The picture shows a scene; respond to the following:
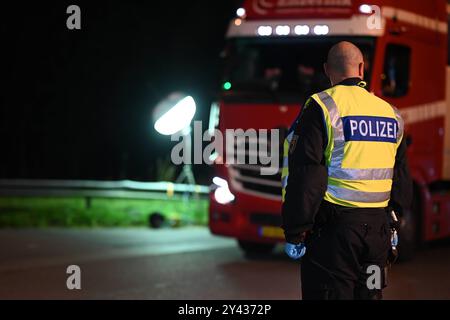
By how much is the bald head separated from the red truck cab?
5681mm

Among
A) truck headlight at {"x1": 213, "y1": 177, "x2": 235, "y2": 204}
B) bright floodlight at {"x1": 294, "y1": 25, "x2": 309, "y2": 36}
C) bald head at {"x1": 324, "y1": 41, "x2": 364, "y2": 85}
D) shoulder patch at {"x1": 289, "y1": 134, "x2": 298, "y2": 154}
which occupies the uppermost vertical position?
bright floodlight at {"x1": 294, "y1": 25, "x2": 309, "y2": 36}

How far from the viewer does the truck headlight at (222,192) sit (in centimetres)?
1145

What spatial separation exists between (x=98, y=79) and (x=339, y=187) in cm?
2616

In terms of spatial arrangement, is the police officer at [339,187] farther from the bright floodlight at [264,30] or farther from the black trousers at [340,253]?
the bright floodlight at [264,30]

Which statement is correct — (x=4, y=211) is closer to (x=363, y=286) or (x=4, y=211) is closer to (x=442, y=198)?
(x=442, y=198)

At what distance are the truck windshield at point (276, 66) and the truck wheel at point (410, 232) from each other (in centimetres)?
199

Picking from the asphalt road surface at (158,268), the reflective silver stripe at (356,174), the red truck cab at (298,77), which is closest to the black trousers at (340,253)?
the reflective silver stripe at (356,174)

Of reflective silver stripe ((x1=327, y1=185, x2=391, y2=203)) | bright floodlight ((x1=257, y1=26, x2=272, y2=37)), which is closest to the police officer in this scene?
reflective silver stripe ((x1=327, y1=185, x2=391, y2=203))

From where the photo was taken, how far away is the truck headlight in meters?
11.5

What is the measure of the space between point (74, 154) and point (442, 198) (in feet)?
55.5

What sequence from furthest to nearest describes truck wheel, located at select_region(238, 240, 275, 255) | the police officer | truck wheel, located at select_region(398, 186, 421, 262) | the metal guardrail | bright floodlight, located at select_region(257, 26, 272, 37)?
1. the metal guardrail
2. truck wheel, located at select_region(238, 240, 275, 255)
3. truck wheel, located at select_region(398, 186, 421, 262)
4. bright floodlight, located at select_region(257, 26, 272, 37)
5. the police officer

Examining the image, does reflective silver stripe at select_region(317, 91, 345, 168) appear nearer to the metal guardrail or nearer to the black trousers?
the black trousers

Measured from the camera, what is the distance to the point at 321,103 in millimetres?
4957

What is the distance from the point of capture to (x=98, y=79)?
30578mm
